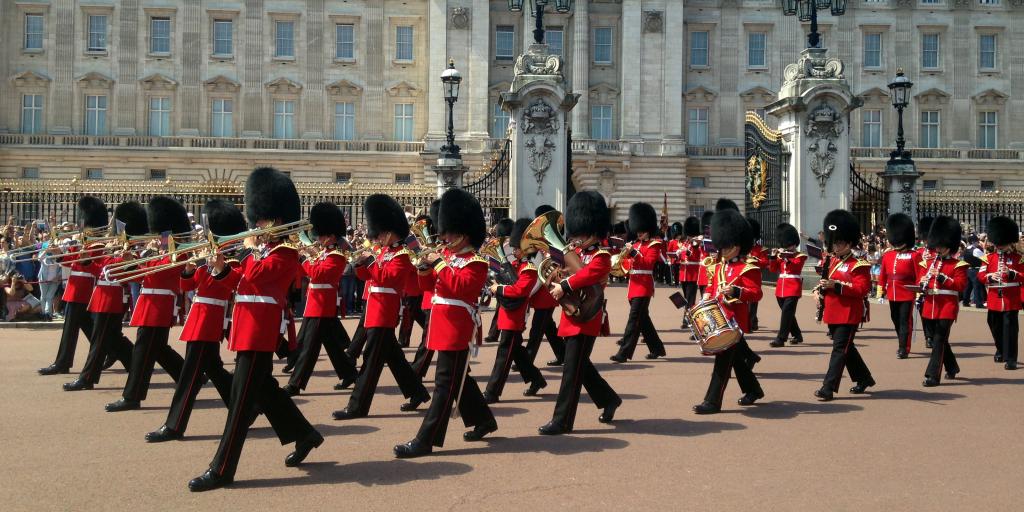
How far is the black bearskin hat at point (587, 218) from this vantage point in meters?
7.14

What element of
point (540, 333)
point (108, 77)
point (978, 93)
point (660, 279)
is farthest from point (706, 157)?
point (540, 333)

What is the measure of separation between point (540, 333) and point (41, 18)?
119ft

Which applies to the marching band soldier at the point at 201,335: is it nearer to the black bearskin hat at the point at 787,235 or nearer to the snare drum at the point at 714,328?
the snare drum at the point at 714,328

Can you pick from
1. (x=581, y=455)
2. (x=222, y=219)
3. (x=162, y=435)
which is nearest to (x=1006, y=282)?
(x=581, y=455)

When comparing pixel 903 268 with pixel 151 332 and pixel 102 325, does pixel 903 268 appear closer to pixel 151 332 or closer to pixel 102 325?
pixel 151 332

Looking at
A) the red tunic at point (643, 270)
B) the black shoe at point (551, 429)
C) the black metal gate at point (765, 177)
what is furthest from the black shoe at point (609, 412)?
the black metal gate at point (765, 177)

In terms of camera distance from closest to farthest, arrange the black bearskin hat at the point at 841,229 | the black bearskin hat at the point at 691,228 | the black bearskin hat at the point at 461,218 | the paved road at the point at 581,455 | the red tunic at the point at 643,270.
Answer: the paved road at the point at 581,455 → the black bearskin hat at the point at 461,218 → the black bearskin hat at the point at 841,229 → the red tunic at the point at 643,270 → the black bearskin hat at the point at 691,228

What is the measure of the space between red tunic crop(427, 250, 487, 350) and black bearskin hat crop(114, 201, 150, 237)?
12.5 feet

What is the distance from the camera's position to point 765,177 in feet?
60.1

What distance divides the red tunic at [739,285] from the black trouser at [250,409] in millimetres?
3468

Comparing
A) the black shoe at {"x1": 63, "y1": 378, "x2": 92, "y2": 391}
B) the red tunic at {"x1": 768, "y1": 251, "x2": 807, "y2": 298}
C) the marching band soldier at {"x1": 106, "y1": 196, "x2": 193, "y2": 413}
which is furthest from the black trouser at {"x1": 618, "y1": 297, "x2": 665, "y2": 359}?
the black shoe at {"x1": 63, "y1": 378, "x2": 92, "y2": 391}

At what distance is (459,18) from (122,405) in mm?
32729

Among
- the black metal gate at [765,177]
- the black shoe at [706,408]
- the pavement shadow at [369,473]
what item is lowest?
the pavement shadow at [369,473]

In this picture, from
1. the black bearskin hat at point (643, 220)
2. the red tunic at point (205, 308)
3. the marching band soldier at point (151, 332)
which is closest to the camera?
the red tunic at point (205, 308)
